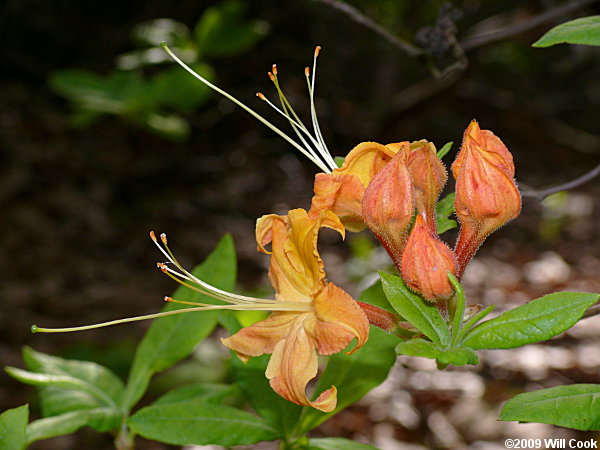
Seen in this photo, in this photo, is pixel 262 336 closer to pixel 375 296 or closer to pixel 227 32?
pixel 375 296

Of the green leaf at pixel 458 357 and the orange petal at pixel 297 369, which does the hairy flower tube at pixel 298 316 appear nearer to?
the orange petal at pixel 297 369

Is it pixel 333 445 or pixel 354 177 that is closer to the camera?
pixel 354 177

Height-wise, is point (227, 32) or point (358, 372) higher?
point (227, 32)

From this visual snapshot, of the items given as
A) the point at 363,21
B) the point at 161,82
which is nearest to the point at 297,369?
the point at 363,21

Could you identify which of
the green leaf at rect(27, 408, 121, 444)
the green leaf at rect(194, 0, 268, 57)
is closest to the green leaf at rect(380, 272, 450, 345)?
the green leaf at rect(27, 408, 121, 444)

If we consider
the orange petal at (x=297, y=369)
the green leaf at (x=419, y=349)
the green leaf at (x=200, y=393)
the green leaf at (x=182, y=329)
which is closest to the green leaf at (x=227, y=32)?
the green leaf at (x=182, y=329)

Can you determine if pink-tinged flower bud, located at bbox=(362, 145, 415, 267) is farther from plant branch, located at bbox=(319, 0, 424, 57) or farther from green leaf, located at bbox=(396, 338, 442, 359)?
plant branch, located at bbox=(319, 0, 424, 57)
